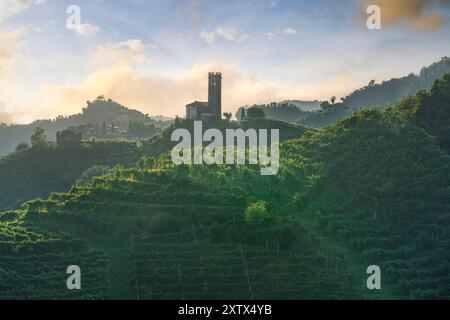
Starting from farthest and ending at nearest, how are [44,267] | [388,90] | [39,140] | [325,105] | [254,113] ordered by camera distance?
[388,90], [325,105], [39,140], [254,113], [44,267]

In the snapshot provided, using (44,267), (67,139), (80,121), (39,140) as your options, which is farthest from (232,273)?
(80,121)

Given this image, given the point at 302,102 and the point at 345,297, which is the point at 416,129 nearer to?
the point at 345,297

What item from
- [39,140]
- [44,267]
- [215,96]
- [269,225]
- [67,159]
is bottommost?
[44,267]

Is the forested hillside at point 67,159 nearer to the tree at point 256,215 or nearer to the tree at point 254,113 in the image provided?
the tree at point 254,113

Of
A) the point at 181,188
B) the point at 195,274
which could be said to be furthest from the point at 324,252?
the point at 181,188

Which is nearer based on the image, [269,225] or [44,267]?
[44,267]

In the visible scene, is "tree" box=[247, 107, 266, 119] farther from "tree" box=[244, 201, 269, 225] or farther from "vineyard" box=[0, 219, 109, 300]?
"vineyard" box=[0, 219, 109, 300]

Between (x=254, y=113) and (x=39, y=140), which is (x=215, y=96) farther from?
(x=39, y=140)

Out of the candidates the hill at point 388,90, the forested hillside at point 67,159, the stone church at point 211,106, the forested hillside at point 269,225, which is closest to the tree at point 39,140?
the forested hillside at point 67,159
